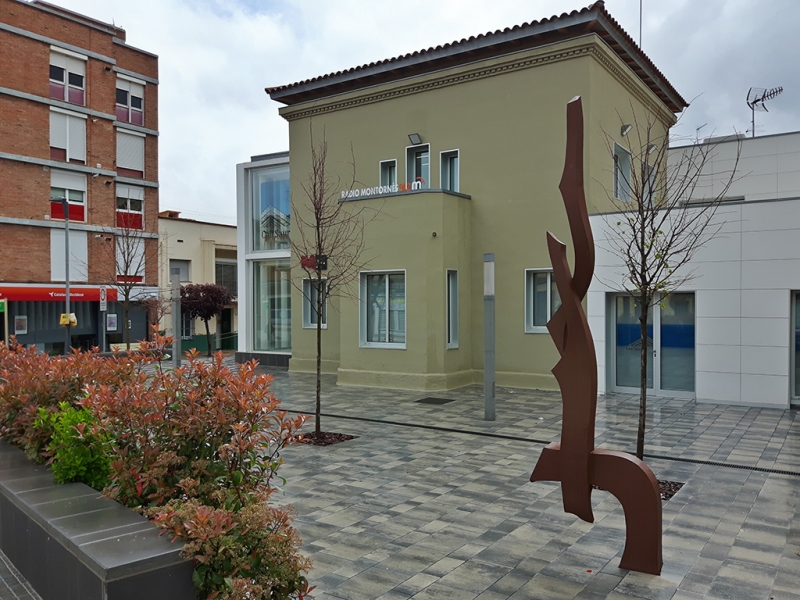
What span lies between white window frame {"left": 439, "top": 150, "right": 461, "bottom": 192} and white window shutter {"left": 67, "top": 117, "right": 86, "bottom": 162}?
20.6 meters

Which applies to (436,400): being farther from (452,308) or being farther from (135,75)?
(135,75)

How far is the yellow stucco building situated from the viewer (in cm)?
1473

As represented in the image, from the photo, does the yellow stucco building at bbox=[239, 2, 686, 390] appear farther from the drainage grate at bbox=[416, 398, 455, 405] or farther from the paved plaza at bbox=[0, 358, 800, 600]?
the paved plaza at bbox=[0, 358, 800, 600]

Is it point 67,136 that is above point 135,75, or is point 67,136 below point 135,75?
below

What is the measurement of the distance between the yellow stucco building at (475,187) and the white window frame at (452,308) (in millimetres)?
28

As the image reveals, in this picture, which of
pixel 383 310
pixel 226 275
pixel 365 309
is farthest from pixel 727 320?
pixel 226 275

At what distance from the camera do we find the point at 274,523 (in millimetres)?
3555

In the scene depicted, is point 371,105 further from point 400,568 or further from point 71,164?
point 71,164

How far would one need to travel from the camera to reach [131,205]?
103 ft

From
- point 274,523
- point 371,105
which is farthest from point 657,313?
point 274,523

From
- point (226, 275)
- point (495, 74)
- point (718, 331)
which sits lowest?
point (718, 331)

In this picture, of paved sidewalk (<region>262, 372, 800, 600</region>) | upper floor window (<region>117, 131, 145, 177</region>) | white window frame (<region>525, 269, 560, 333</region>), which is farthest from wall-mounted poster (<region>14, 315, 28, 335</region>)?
white window frame (<region>525, 269, 560, 333</region>)

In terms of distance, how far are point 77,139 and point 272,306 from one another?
15445 millimetres

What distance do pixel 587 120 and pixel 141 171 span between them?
2512 centimetres
